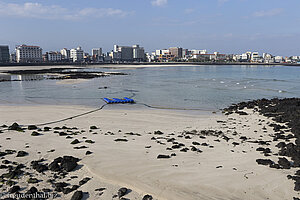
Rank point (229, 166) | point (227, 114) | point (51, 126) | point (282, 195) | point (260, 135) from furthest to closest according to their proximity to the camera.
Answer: point (227, 114)
point (51, 126)
point (260, 135)
point (229, 166)
point (282, 195)

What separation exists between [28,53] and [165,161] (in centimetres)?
18578

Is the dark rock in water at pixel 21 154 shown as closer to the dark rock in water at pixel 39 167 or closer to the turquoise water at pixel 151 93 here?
the dark rock in water at pixel 39 167

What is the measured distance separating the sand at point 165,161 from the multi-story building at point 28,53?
564ft

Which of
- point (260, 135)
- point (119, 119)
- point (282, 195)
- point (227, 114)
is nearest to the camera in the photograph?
point (282, 195)

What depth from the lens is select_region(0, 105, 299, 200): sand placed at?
7066 mm

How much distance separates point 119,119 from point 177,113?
4996mm

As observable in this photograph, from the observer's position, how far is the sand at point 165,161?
7066mm

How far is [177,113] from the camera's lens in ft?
61.7

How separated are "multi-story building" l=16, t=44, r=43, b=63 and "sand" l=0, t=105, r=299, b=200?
171884mm

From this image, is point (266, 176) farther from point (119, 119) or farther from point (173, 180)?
point (119, 119)

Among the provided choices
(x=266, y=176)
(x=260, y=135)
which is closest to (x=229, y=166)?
(x=266, y=176)

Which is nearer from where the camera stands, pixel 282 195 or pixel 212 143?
pixel 282 195

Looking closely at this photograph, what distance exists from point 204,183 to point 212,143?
13.1 feet

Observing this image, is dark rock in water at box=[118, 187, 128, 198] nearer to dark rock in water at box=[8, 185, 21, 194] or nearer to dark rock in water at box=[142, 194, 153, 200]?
dark rock in water at box=[142, 194, 153, 200]
